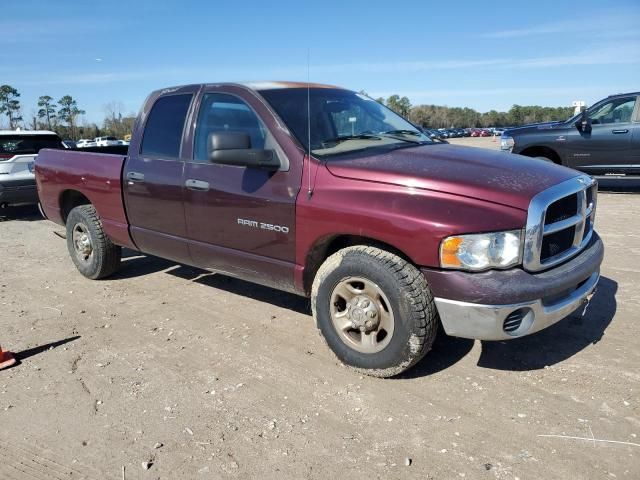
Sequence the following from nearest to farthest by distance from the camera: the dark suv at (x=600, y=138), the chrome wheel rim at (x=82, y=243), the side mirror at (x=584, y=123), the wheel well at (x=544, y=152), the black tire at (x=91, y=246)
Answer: the black tire at (x=91, y=246), the chrome wheel rim at (x=82, y=243), the dark suv at (x=600, y=138), the side mirror at (x=584, y=123), the wheel well at (x=544, y=152)

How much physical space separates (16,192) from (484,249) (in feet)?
29.3

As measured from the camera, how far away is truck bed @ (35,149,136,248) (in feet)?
16.8

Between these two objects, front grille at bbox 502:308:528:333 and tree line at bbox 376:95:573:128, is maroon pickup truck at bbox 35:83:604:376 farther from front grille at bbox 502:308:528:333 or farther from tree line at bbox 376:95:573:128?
tree line at bbox 376:95:573:128

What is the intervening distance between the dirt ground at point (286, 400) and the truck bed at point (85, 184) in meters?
0.88

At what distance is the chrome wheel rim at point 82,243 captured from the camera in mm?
5684

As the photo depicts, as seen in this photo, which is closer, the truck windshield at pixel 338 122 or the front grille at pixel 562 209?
the front grille at pixel 562 209

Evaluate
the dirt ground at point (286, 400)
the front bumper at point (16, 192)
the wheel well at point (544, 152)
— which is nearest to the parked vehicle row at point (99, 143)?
the front bumper at point (16, 192)

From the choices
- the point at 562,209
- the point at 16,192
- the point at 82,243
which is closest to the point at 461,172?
the point at 562,209

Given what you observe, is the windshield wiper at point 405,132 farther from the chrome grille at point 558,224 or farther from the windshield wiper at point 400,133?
the chrome grille at point 558,224

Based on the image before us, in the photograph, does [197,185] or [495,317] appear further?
[197,185]

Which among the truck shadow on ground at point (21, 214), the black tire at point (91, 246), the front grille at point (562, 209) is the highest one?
the front grille at point (562, 209)

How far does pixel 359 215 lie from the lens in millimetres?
3260

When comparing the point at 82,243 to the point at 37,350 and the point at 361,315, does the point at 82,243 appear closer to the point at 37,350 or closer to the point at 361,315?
the point at 37,350

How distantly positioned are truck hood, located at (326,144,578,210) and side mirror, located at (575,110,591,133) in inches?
317
